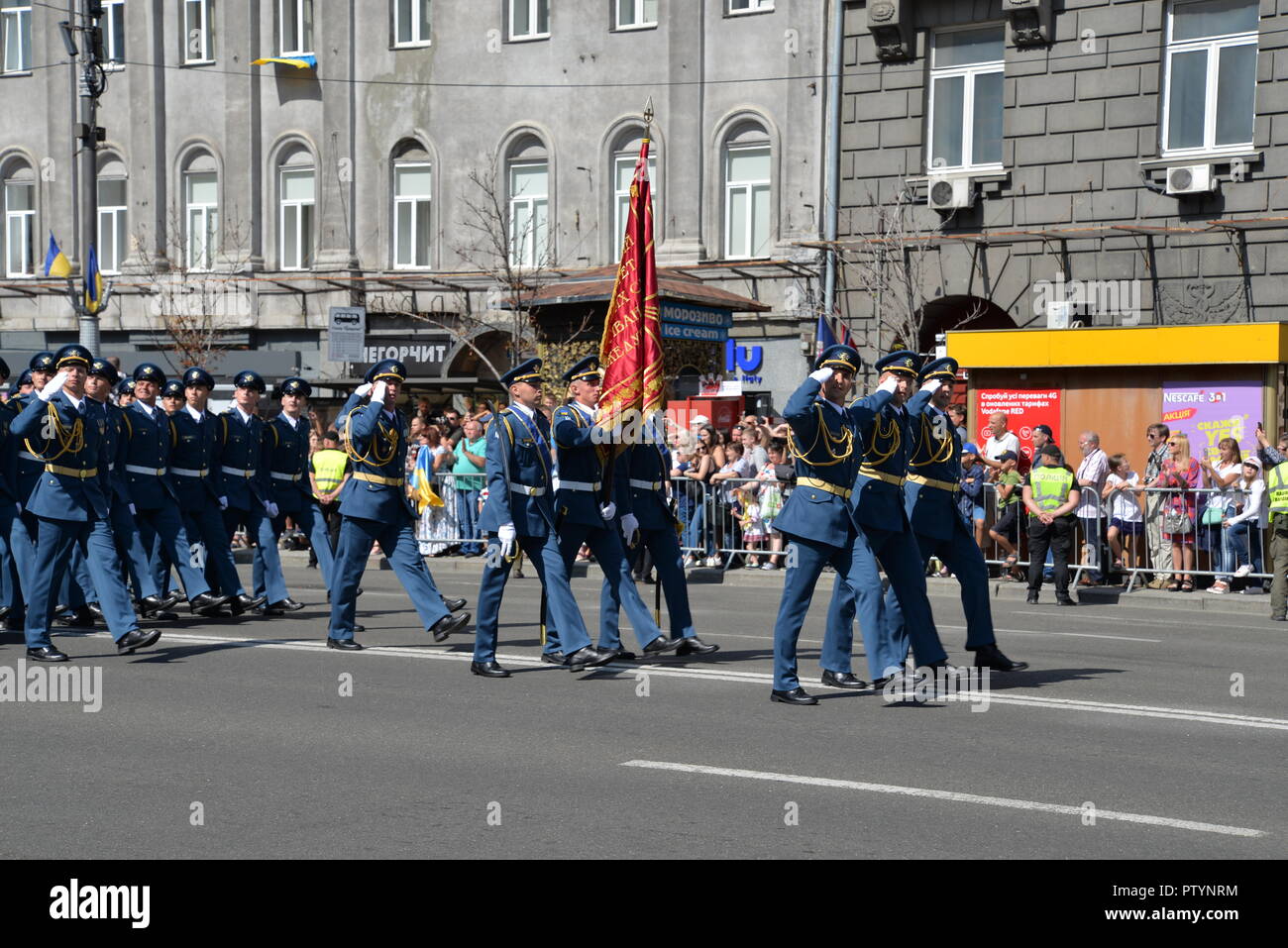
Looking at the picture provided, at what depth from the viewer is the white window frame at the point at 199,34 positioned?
3394 centimetres

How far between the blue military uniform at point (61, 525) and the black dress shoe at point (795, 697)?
421 cm

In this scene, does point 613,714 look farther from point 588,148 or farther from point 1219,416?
point 588,148

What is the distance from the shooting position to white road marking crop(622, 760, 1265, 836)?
6.80 m

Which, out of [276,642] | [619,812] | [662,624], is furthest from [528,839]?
[662,624]

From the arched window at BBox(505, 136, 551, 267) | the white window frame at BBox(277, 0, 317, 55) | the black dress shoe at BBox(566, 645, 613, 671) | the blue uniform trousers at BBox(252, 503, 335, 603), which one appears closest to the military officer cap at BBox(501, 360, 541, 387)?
the black dress shoe at BBox(566, 645, 613, 671)

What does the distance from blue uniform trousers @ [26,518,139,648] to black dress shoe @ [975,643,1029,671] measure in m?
5.54

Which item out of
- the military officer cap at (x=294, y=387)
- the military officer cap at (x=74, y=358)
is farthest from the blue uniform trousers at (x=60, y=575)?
the military officer cap at (x=294, y=387)

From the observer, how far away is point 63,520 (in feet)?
37.2

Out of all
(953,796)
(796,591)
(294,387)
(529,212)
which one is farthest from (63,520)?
(529,212)

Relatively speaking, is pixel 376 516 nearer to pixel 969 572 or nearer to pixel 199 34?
pixel 969 572

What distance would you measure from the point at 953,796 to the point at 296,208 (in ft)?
92.5

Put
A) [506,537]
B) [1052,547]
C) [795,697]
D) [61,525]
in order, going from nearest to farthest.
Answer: [795,697], [506,537], [61,525], [1052,547]

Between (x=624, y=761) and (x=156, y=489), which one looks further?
(x=156, y=489)

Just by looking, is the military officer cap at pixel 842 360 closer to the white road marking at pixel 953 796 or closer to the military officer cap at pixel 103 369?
the white road marking at pixel 953 796
